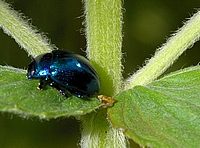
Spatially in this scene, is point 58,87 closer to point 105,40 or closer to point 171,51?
point 105,40

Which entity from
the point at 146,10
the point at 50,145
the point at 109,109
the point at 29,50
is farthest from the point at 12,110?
the point at 146,10

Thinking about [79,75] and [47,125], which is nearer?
[79,75]

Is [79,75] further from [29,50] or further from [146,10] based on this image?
[146,10]

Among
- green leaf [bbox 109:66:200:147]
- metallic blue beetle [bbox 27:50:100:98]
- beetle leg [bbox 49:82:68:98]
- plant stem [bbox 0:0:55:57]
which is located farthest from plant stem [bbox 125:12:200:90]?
plant stem [bbox 0:0:55:57]

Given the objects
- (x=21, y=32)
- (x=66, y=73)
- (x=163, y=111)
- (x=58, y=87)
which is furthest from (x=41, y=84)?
(x=163, y=111)

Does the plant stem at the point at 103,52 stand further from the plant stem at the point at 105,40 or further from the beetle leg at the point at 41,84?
the beetle leg at the point at 41,84

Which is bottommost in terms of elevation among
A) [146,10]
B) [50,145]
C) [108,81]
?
[50,145]

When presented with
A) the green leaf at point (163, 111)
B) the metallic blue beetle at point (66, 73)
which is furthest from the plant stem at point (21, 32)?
the green leaf at point (163, 111)
